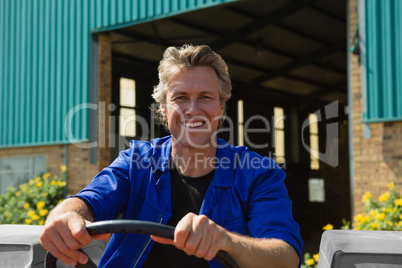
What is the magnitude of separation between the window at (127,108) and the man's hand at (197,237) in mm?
13880

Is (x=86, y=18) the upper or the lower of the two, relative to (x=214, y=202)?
upper

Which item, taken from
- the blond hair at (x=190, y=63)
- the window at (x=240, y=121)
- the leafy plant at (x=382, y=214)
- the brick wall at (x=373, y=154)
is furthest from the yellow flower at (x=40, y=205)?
the window at (x=240, y=121)

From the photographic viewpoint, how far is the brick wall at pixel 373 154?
18.9ft

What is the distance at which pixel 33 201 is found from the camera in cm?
819

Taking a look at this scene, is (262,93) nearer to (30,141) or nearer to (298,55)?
(298,55)

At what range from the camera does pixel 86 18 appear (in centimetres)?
862

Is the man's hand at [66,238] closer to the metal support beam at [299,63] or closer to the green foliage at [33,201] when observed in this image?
the green foliage at [33,201]

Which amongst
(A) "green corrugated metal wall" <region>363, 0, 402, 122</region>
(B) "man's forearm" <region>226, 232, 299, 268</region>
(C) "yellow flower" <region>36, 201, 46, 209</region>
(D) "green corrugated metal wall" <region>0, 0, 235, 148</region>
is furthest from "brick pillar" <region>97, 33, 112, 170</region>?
(B) "man's forearm" <region>226, 232, 299, 268</region>

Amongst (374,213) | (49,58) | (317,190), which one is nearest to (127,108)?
(49,58)

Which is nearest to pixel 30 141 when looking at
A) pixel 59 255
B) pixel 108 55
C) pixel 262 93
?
pixel 108 55

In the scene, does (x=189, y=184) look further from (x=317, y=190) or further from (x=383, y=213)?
(x=317, y=190)

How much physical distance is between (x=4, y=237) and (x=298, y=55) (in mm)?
14140

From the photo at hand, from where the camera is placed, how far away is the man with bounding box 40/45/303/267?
1902 mm

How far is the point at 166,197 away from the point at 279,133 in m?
18.5
